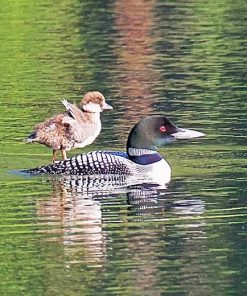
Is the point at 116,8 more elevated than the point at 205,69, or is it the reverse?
the point at 116,8

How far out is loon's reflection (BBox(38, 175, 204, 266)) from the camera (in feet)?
45.0

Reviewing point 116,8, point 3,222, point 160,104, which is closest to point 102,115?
point 160,104

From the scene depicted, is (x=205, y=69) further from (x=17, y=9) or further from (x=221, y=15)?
(x=17, y=9)

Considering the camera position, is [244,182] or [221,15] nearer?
[244,182]

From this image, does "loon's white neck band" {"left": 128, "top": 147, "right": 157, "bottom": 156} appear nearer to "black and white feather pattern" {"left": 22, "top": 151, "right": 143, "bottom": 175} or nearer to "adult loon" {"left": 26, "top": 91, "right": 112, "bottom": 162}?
"black and white feather pattern" {"left": 22, "top": 151, "right": 143, "bottom": 175}

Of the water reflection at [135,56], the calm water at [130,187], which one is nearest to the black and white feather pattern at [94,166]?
the calm water at [130,187]

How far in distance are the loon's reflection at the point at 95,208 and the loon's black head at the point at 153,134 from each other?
473mm

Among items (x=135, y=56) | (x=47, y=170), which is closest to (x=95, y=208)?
(x=47, y=170)

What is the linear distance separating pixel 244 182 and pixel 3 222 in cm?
332

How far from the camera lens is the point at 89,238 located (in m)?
13.9

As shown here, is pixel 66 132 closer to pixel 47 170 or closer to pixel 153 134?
pixel 47 170

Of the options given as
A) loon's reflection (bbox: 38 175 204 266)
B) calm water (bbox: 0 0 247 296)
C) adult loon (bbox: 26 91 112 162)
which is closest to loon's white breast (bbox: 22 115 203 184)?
loon's reflection (bbox: 38 175 204 266)

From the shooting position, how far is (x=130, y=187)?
1703 centimetres

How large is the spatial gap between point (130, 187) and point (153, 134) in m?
0.94
